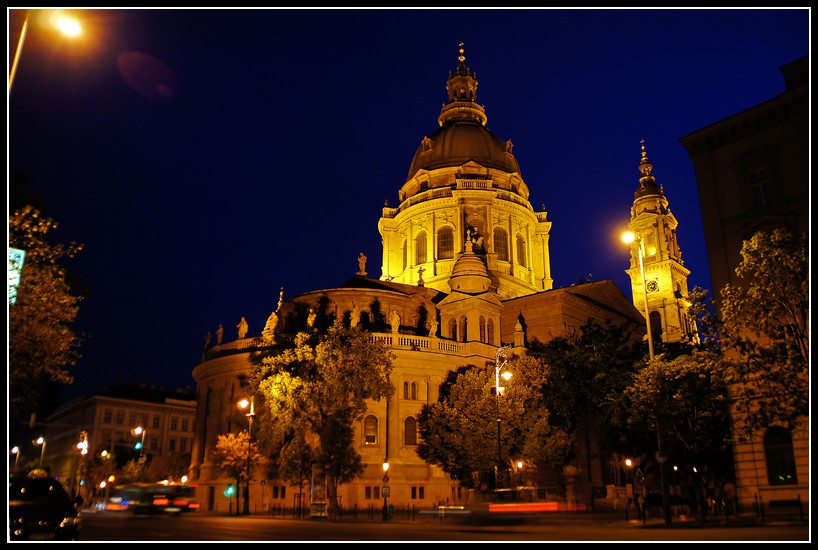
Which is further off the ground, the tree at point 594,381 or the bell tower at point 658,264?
the bell tower at point 658,264

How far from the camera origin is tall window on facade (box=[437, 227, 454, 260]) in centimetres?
7788

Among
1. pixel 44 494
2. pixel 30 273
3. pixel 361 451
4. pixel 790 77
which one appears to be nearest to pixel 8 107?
pixel 44 494

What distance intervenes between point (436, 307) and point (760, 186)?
33339 millimetres

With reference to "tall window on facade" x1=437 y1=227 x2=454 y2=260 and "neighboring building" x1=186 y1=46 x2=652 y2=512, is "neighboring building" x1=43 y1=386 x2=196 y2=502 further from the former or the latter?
"tall window on facade" x1=437 y1=227 x2=454 y2=260

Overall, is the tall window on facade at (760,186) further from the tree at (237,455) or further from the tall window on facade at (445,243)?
the tall window on facade at (445,243)

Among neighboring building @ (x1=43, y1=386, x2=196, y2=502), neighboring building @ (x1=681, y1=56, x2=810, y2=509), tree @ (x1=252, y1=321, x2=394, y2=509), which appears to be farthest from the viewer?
neighboring building @ (x1=43, y1=386, x2=196, y2=502)

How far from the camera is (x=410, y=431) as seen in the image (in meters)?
51.2

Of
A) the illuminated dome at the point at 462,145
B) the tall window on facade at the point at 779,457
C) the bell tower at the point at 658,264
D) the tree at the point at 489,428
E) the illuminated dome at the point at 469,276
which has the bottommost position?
the tall window on facade at the point at 779,457

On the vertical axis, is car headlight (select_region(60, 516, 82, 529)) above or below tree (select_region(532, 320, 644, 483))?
below

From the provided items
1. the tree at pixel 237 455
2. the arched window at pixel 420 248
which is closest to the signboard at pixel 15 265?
the tree at pixel 237 455

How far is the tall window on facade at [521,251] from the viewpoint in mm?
80312

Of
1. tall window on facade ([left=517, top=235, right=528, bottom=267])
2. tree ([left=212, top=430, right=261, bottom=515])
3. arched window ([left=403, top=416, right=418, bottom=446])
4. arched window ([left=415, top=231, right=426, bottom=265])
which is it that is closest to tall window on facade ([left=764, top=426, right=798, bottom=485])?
arched window ([left=403, top=416, right=418, bottom=446])

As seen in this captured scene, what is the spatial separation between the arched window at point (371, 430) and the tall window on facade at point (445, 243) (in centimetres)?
3038

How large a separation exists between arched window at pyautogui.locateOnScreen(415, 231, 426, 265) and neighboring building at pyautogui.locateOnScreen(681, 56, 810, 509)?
153 ft
